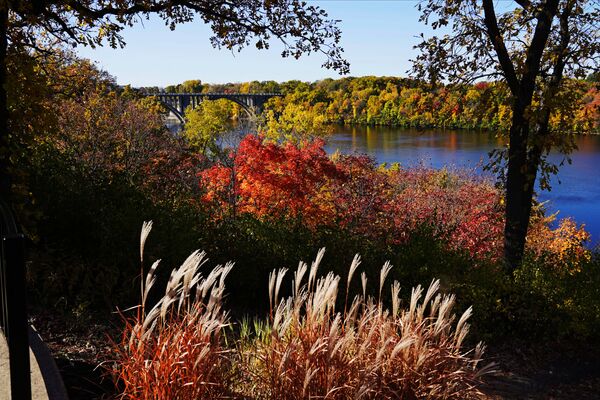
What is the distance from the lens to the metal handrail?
91.7 inches

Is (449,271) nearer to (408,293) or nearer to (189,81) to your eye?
(408,293)

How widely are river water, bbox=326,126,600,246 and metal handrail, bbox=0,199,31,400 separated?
14.2 metres

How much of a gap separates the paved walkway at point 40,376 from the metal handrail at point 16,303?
0.78 metres

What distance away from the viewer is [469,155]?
40.3 meters

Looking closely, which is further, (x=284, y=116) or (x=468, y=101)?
(x=284, y=116)

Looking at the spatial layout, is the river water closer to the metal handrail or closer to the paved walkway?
the paved walkway

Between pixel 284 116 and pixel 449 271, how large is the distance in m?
20.2

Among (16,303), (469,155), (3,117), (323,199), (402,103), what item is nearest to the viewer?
(16,303)

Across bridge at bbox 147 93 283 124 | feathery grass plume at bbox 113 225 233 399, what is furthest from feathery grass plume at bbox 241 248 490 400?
bridge at bbox 147 93 283 124

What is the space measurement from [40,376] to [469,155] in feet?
130

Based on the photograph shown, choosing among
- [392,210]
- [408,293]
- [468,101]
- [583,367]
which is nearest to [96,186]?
[408,293]

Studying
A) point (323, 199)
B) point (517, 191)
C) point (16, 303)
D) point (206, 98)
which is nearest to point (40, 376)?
point (16, 303)

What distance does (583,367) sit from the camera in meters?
6.16

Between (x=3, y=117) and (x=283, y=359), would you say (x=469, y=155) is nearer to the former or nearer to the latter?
(x=3, y=117)
